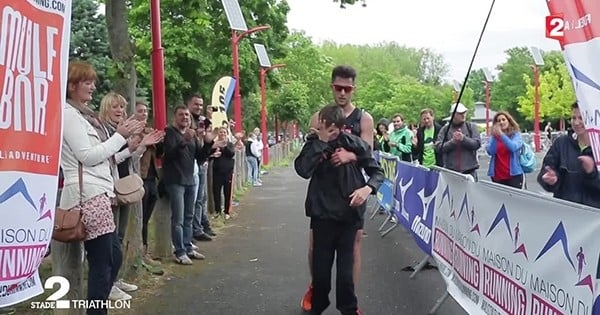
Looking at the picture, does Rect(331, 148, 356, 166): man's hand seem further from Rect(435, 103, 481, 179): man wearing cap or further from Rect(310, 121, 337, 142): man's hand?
Rect(435, 103, 481, 179): man wearing cap

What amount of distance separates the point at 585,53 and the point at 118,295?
4.74 meters

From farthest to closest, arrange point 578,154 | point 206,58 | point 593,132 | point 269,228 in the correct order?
1. point 206,58
2. point 269,228
3. point 578,154
4. point 593,132

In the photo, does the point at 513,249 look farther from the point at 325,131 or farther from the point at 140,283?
the point at 140,283

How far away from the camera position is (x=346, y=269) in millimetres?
5441

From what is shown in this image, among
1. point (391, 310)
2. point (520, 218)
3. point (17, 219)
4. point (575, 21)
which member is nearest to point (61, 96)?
point (17, 219)

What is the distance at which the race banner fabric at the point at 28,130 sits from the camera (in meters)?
2.88

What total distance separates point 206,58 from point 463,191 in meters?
23.4

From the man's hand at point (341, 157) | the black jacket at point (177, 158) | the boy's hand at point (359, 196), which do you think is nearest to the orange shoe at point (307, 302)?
the boy's hand at point (359, 196)

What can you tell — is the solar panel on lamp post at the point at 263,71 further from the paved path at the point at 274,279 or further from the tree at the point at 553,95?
the tree at the point at 553,95

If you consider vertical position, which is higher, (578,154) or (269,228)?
(578,154)

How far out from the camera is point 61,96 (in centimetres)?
330

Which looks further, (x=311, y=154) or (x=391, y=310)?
(x=391, y=310)

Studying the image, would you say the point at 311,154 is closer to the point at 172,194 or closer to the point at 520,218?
the point at 520,218

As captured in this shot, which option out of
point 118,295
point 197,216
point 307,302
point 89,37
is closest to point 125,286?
point 118,295
